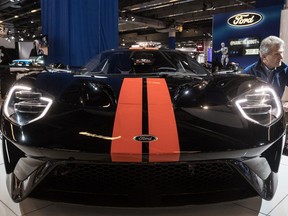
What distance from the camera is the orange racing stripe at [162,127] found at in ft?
3.36

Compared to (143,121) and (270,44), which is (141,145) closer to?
(143,121)

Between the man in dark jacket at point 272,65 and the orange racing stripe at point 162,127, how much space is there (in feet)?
4.11

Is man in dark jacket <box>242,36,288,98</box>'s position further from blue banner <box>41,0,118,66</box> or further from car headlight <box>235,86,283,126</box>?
blue banner <box>41,0,118,66</box>

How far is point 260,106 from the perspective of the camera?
4.25 ft

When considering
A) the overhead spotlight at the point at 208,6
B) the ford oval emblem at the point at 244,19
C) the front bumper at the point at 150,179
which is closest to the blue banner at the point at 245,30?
the ford oval emblem at the point at 244,19

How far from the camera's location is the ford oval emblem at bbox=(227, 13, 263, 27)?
767 cm

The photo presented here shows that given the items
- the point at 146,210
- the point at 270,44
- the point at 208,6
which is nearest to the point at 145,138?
the point at 146,210

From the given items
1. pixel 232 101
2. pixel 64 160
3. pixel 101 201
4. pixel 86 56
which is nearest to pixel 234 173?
pixel 232 101

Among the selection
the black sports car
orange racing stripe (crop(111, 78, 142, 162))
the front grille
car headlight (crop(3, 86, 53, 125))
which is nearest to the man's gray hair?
the black sports car

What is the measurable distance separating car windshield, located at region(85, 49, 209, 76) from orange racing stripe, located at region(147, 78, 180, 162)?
2.46 feet

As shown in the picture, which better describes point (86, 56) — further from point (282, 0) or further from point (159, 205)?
point (282, 0)

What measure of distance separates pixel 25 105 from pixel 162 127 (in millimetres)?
647

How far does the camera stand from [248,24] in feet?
25.9

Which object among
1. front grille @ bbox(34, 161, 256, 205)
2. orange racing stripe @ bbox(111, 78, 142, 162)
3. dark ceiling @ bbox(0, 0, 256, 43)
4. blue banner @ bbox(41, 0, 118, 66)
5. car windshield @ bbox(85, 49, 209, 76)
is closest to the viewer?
orange racing stripe @ bbox(111, 78, 142, 162)
